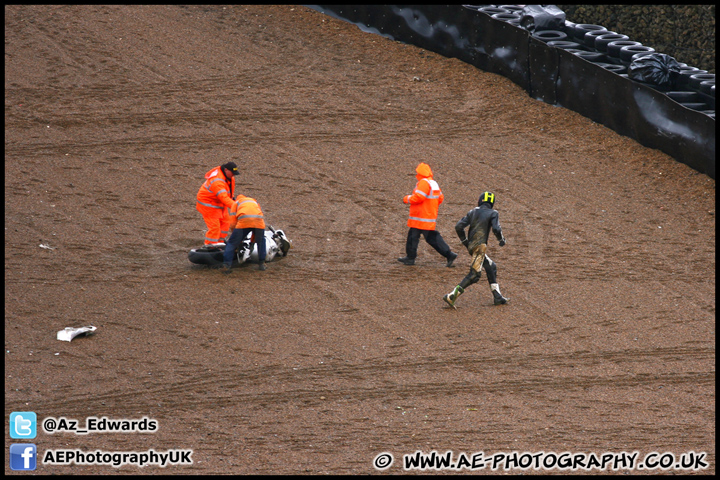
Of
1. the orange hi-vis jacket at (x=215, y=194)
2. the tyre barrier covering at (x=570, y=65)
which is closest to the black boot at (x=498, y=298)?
the orange hi-vis jacket at (x=215, y=194)

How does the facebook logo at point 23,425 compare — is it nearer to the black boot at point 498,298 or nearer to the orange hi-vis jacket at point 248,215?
Result: the orange hi-vis jacket at point 248,215

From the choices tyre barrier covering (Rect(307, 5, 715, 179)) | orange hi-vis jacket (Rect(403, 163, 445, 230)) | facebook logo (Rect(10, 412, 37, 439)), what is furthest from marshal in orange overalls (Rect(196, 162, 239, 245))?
tyre barrier covering (Rect(307, 5, 715, 179))

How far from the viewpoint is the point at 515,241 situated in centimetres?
1499

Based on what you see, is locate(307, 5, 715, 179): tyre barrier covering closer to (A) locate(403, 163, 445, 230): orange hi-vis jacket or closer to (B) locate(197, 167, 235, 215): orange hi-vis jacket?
(A) locate(403, 163, 445, 230): orange hi-vis jacket

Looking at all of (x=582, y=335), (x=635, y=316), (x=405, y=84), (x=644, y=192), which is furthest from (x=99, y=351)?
(x=405, y=84)

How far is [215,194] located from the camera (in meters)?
13.6

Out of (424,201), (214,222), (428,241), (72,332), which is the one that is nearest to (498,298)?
(428,241)

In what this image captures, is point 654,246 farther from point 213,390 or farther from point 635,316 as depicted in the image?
point 213,390

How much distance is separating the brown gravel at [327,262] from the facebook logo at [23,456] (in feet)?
0.44

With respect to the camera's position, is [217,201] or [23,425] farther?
[217,201]

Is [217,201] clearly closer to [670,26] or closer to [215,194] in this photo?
[215,194]

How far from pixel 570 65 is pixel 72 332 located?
45.4ft

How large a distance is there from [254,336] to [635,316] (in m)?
5.66

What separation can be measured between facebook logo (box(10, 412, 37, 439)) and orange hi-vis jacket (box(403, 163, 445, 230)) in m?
6.66
